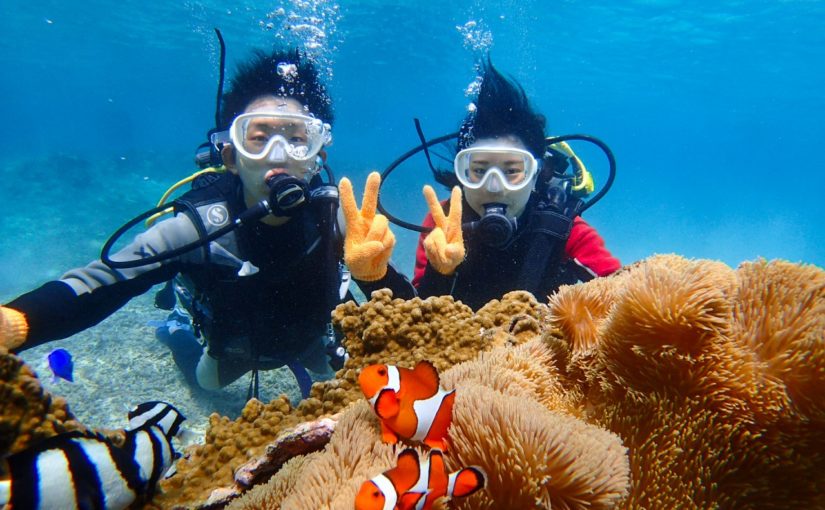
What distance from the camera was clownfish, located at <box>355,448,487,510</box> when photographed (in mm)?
935

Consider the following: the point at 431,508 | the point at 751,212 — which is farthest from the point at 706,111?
the point at 751,212

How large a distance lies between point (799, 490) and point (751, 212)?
447 feet

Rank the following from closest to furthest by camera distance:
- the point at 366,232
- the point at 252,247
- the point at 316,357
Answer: the point at 366,232 < the point at 252,247 < the point at 316,357

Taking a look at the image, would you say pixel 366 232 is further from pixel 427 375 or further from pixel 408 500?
pixel 408 500

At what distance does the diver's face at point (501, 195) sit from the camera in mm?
3908

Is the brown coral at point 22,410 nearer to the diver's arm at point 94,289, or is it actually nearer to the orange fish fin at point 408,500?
the diver's arm at point 94,289

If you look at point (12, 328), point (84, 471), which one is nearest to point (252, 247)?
point (12, 328)

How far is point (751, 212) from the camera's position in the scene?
109188mm

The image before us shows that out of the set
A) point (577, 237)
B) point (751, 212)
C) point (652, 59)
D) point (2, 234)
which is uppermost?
point (751, 212)

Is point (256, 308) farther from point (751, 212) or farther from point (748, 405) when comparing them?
point (751, 212)

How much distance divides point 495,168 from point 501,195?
0.79ft

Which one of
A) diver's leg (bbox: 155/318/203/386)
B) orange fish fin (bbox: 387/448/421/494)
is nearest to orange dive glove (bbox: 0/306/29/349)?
orange fish fin (bbox: 387/448/421/494)

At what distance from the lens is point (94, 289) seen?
10.2ft

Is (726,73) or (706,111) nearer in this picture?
(726,73)
